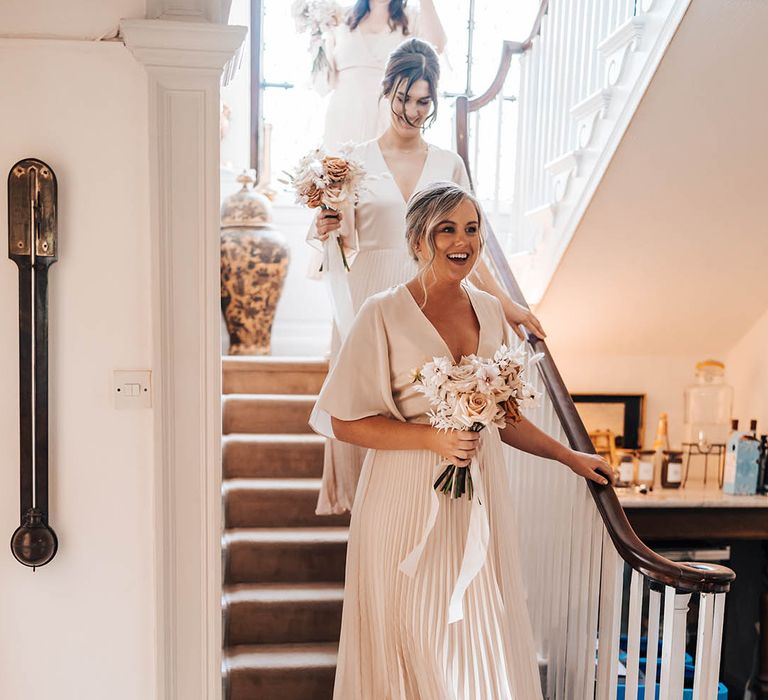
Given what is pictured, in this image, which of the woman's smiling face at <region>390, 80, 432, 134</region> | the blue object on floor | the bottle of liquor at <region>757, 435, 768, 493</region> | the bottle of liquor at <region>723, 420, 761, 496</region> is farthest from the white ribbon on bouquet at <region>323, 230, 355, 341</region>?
the bottle of liquor at <region>757, 435, 768, 493</region>

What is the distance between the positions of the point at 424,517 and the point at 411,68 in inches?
51.5

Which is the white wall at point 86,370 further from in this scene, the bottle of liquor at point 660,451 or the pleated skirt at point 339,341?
the bottle of liquor at point 660,451

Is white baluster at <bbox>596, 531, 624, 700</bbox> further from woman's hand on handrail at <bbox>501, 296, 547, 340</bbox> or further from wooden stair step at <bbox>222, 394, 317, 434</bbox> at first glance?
wooden stair step at <bbox>222, 394, 317, 434</bbox>

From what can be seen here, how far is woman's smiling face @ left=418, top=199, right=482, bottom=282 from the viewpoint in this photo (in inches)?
75.2

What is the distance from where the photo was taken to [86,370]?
196 cm

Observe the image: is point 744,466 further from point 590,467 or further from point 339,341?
point 339,341

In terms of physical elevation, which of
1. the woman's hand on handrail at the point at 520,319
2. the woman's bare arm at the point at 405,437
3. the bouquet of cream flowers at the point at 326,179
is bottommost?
the woman's bare arm at the point at 405,437

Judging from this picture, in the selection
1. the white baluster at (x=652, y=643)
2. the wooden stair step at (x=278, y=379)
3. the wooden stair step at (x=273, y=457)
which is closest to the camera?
the white baluster at (x=652, y=643)

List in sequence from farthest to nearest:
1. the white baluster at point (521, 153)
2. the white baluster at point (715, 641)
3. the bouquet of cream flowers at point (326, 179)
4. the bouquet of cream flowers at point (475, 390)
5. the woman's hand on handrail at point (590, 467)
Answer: the white baluster at point (521, 153) < the bouquet of cream flowers at point (326, 179) < the woman's hand on handrail at point (590, 467) < the white baluster at point (715, 641) < the bouquet of cream flowers at point (475, 390)

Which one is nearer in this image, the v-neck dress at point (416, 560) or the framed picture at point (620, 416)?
the v-neck dress at point (416, 560)

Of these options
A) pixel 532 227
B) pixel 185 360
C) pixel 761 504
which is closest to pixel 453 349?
pixel 185 360

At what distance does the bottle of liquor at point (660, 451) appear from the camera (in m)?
4.07

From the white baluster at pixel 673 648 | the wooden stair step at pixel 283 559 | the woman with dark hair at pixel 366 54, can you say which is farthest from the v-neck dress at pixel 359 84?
the white baluster at pixel 673 648

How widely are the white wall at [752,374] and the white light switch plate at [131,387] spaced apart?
3.26m
